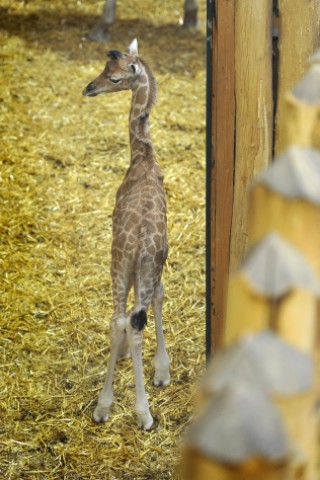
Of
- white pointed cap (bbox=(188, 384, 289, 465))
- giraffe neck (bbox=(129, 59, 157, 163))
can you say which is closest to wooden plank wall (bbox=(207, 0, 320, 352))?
giraffe neck (bbox=(129, 59, 157, 163))

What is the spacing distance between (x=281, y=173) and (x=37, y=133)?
4992 millimetres

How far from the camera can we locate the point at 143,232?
3.05 m

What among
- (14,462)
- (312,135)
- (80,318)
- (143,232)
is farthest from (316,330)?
(80,318)

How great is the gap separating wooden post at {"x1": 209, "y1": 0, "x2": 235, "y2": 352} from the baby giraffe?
1.08 feet

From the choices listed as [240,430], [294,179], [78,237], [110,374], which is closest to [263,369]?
[240,430]

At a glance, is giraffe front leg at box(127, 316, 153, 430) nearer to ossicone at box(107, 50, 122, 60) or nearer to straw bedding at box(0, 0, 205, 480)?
straw bedding at box(0, 0, 205, 480)

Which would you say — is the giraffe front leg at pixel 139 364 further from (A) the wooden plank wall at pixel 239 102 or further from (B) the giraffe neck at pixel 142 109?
(B) the giraffe neck at pixel 142 109

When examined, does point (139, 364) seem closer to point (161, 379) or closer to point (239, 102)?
point (161, 379)

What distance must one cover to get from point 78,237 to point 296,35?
8.47ft

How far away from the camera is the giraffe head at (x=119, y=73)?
304 centimetres

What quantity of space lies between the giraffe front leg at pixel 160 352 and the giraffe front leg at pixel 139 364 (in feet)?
0.82

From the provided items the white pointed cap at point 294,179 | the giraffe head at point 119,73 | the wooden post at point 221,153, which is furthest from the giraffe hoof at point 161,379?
the white pointed cap at point 294,179

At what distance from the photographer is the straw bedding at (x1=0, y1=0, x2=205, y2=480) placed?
132 inches

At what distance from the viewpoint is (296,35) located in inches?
94.9
